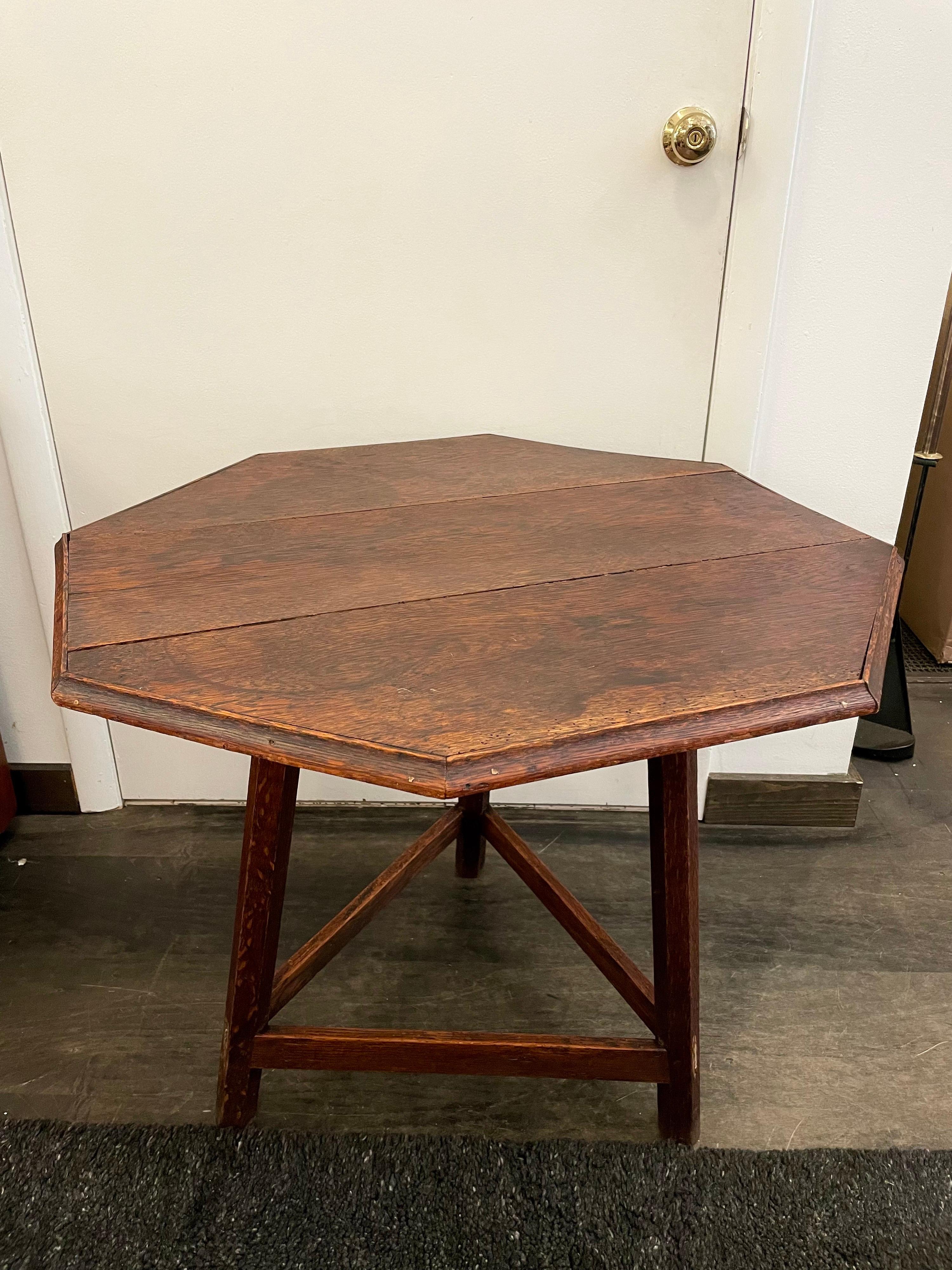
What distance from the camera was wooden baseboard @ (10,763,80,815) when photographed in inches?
71.9

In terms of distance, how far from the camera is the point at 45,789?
1.84 meters

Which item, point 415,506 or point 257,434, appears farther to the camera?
point 257,434

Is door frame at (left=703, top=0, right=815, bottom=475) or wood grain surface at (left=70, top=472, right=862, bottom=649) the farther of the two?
door frame at (left=703, top=0, right=815, bottom=475)

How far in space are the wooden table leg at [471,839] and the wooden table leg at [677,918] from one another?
0.43 metres

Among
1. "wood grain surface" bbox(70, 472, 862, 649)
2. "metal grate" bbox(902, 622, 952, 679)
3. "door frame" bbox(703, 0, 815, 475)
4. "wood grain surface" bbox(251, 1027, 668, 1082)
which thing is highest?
"door frame" bbox(703, 0, 815, 475)

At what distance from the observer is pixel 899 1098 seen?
4.33ft

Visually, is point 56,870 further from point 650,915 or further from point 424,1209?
point 650,915

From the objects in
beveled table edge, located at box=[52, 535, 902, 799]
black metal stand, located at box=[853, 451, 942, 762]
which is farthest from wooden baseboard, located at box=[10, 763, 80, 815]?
black metal stand, located at box=[853, 451, 942, 762]

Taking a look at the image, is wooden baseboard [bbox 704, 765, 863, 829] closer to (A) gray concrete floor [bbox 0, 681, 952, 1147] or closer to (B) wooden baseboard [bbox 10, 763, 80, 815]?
(A) gray concrete floor [bbox 0, 681, 952, 1147]

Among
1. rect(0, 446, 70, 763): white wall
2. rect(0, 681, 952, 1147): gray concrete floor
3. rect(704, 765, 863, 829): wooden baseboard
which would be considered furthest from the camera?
rect(704, 765, 863, 829): wooden baseboard

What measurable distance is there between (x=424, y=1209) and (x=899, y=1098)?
2.25 feet

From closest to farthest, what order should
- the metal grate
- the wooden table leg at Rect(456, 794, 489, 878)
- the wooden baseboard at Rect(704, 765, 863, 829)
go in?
1. the wooden table leg at Rect(456, 794, 489, 878)
2. the wooden baseboard at Rect(704, 765, 863, 829)
3. the metal grate

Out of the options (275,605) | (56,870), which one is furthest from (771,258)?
(56,870)

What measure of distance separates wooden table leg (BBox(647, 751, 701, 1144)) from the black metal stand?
107 cm
